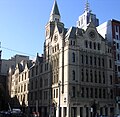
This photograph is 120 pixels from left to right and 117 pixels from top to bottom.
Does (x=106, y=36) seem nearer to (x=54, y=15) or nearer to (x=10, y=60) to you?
(x=54, y=15)

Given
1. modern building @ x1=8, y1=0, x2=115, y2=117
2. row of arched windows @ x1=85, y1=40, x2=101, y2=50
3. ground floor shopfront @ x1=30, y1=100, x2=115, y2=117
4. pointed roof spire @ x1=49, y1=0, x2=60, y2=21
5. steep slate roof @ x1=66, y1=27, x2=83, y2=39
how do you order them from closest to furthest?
ground floor shopfront @ x1=30, y1=100, x2=115, y2=117
modern building @ x1=8, y1=0, x2=115, y2=117
steep slate roof @ x1=66, y1=27, x2=83, y2=39
row of arched windows @ x1=85, y1=40, x2=101, y2=50
pointed roof spire @ x1=49, y1=0, x2=60, y2=21

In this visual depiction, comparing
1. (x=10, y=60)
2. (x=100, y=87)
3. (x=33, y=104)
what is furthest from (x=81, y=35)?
(x=10, y=60)

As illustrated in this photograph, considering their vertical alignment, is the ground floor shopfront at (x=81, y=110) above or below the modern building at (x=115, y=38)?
below

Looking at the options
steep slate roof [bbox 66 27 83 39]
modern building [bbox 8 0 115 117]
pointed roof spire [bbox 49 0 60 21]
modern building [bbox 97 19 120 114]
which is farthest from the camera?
pointed roof spire [bbox 49 0 60 21]

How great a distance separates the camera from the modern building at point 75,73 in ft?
221

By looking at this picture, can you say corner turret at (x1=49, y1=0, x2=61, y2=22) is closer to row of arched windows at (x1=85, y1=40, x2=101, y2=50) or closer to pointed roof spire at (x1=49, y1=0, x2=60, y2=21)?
pointed roof spire at (x1=49, y1=0, x2=60, y2=21)

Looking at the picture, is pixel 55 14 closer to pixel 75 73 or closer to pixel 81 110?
pixel 75 73

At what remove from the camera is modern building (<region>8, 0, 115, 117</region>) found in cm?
6744

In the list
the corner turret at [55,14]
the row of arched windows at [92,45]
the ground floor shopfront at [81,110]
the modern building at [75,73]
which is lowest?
the ground floor shopfront at [81,110]

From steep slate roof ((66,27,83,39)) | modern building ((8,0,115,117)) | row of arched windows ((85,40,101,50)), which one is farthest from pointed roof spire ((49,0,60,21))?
row of arched windows ((85,40,101,50))

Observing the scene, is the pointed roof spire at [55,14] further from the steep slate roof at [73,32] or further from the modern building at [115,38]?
the modern building at [115,38]

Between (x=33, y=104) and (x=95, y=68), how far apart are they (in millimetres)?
25176

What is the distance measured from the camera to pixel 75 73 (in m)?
68.4

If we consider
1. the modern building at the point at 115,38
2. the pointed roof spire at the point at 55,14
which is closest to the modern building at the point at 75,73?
the pointed roof spire at the point at 55,14
